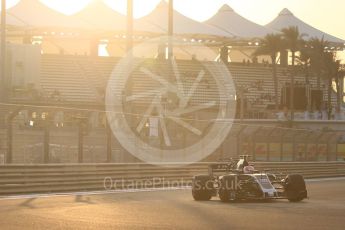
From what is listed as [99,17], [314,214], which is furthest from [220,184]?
[99,17]

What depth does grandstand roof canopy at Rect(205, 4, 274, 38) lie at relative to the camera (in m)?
92.2

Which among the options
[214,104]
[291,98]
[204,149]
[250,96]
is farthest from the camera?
[250,96]

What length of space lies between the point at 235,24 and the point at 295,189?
76.8 meters

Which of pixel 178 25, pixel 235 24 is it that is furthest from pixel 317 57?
pixel 235 24

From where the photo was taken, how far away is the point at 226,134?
2966 centimetres

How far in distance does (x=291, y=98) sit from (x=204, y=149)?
3426 centimetres

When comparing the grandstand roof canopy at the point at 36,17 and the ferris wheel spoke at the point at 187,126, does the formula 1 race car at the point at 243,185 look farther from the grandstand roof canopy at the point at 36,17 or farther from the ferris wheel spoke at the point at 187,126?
the grandstand roof canopy at the point at 36,17

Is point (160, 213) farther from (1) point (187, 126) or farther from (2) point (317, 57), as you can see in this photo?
(2) point (317, 57)

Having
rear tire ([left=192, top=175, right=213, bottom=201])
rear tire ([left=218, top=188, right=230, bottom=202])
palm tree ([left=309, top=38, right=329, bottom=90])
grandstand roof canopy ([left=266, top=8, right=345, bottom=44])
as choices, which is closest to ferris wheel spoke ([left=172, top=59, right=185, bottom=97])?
palm tree ([left=309, top=38, right=329, bottom=90])

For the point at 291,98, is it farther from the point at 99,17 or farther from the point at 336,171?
the point at 99,17

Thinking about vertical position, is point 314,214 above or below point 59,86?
below

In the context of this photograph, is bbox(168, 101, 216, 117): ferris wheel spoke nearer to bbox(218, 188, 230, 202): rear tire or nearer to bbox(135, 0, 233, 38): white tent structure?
bbox(135, 0, 233, 38): white tent structure

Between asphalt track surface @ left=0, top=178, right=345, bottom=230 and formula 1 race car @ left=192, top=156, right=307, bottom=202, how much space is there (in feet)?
0.72

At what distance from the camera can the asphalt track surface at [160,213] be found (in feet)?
45.4
